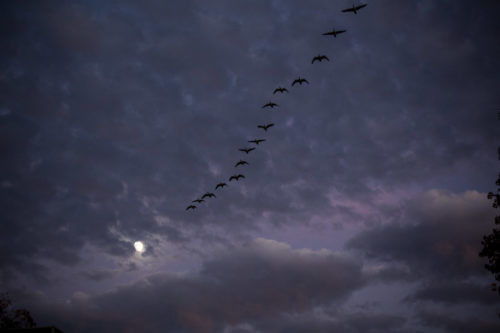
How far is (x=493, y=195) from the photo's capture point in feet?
108

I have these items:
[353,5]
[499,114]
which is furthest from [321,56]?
[499,114]

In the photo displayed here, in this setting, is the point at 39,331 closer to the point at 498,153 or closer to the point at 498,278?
the point at 498,278

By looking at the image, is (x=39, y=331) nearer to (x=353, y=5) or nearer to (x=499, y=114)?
(x=353, y=5)

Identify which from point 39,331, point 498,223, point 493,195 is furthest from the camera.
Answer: point 493,195

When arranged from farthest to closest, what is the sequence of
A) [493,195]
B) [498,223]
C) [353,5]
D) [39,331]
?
1. [353,5]
2. [493,195]
3. [498,223]
4. [39,331]

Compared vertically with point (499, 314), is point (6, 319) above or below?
below

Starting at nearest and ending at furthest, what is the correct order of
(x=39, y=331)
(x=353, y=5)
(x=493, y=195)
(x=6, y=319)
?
1. (x=39, y=331)
2. (x=493, y=195)
3. (x=353, y=5)
4. (x=6, y=319)

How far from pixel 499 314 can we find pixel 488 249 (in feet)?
20.9

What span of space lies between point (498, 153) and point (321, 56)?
2277cm

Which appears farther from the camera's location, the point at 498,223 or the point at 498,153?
the point at 498,153

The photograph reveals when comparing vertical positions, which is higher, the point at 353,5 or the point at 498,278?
the point at 353,5

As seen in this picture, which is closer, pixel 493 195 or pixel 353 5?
pixel 493 195

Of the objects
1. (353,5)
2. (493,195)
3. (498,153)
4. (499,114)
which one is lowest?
(493,195)

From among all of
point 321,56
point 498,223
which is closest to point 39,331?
point 498,223
